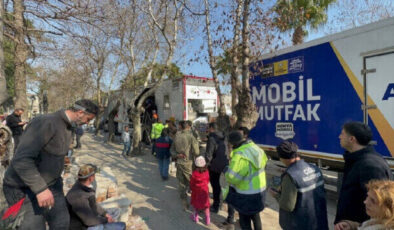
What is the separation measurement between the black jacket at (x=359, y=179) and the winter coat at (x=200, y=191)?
7.11 ft

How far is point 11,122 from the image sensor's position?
611 cm

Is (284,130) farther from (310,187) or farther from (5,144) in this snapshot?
(5,144)

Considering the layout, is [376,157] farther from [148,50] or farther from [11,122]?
[148,50]

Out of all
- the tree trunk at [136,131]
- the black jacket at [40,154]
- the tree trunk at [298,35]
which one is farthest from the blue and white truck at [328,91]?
the tree trunk at [298,35]

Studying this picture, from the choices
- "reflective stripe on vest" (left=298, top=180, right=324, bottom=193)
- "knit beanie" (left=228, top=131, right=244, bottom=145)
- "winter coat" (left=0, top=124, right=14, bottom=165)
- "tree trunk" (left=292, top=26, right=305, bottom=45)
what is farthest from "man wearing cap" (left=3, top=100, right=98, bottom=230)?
"tree trunk" (left=292, top=26, right=305, bottom=45)

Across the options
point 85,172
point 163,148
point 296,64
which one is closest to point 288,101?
point 296,64

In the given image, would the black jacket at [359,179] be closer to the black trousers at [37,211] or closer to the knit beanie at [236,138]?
the knit beanie at [236,138]

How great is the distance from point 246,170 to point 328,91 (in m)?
2.49

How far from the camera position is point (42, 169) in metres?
2.03

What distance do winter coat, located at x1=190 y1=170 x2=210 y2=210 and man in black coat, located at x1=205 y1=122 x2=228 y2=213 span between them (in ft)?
1.00

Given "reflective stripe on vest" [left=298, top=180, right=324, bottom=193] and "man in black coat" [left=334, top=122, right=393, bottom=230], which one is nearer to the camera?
"man in black coat" [left=334, top=122, right=393, bottom=230]

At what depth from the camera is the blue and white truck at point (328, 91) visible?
10.5ft

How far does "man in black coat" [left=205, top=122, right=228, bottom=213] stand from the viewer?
404cm

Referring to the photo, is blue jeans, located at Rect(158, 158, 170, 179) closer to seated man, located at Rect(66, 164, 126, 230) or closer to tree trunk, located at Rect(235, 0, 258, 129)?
tree trunk, located at Rect(235, 0, 258, 129)
